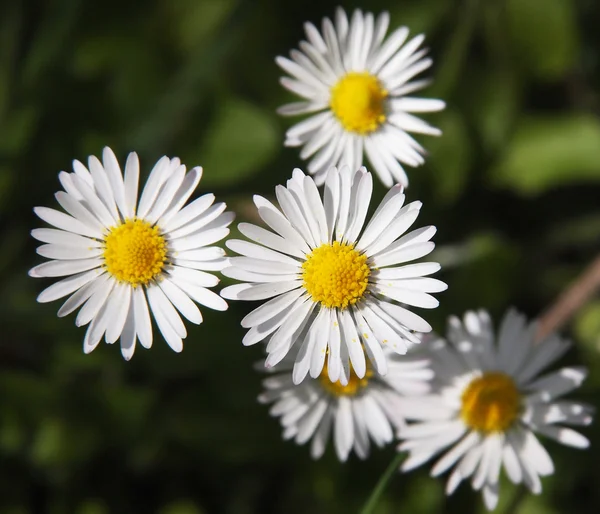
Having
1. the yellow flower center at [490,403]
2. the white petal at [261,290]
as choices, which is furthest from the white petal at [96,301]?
the yellow flower center at [490,403]

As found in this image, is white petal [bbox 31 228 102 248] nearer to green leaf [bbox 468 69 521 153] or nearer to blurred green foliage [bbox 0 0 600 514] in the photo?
blurred green foliage [bbox 0 0 600 514]

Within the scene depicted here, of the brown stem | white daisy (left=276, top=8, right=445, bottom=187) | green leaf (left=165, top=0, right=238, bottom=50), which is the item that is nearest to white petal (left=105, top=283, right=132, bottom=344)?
white daisy (left=276, top=8, right=445, bottom=187)

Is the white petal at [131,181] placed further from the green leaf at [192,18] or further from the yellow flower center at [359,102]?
the green leaf at [192,18]

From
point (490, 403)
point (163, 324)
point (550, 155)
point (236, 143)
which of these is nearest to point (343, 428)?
point (490, 403)

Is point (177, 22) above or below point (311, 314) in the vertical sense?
above

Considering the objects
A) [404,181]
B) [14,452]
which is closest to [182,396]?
[14,452]

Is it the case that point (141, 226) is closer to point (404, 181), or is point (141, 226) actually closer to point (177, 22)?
point (404, 181)
